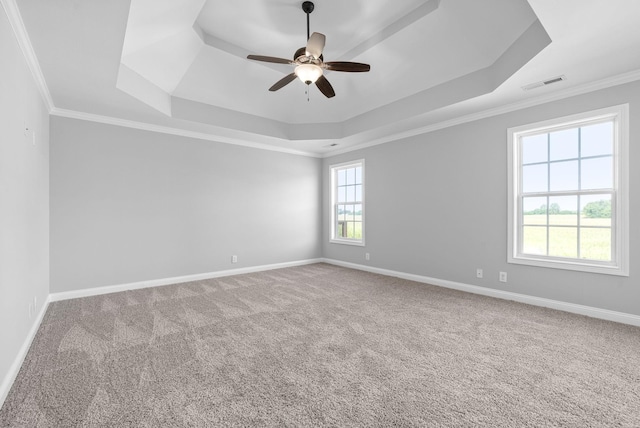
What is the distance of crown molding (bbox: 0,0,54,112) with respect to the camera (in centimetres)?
196

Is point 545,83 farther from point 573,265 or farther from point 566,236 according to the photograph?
point 573,265

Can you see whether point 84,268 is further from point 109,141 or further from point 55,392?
point 55,392

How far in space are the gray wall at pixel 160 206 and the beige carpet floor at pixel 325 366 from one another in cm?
81

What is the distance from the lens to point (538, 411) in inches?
66.3

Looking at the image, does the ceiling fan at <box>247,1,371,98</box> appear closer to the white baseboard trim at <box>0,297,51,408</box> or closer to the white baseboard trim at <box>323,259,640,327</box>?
the white baseboard trim at <box>0,297,51,408</box>

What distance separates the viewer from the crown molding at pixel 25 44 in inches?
77.0

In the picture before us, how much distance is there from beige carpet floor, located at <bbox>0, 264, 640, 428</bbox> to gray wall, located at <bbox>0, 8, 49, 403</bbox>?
0.31 meters

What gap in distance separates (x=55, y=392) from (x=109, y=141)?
3.46m

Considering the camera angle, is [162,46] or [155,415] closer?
[155,415]

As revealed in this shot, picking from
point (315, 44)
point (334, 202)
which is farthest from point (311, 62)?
point (334, 202)

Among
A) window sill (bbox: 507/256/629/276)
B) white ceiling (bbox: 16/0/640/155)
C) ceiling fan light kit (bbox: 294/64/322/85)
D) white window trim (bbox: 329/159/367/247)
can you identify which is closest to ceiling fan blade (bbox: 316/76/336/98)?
ceiling fan light kit (bbox: 294/64/322/85)

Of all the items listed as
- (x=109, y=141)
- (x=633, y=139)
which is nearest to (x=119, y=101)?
(x=109, y=141)

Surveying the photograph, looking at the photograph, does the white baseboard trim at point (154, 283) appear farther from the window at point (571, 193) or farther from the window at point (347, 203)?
the window at point (571, 193)

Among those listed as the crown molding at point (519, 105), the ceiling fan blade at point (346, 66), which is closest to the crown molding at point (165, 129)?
the crown molding at point (519, 105)
